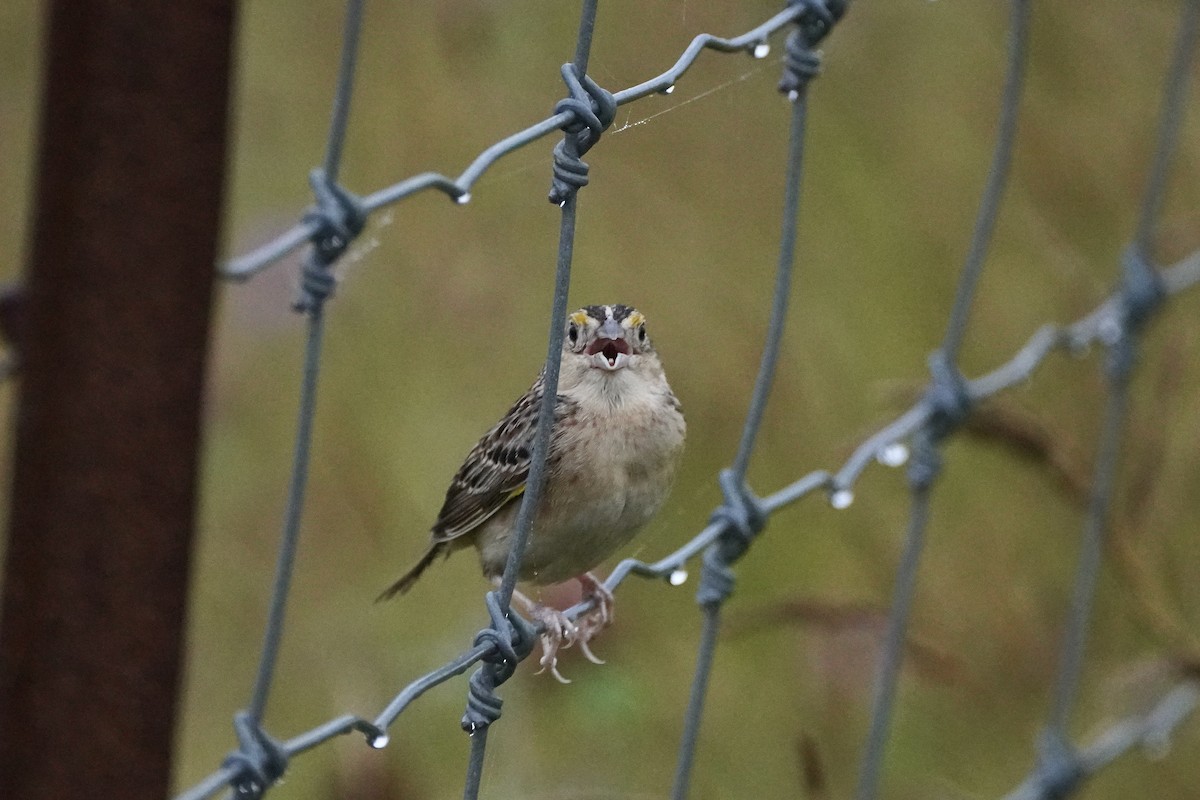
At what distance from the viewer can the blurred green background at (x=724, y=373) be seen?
13.9ft

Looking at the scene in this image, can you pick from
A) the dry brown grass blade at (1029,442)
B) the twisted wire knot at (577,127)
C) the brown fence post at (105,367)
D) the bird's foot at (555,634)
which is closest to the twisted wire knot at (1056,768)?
the dry brown grass blade at (1029,442)

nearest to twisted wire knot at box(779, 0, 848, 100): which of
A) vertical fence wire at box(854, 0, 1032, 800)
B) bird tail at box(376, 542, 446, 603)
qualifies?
vertical fence wire at box(854, 0, 1032, 800)

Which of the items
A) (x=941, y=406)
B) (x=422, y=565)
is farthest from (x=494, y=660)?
(x=422, y=565)

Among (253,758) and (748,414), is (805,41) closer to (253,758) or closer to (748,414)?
(748,414)

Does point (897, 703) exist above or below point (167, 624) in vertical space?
above

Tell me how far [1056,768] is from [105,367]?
2.30 m

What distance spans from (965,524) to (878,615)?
147 cm

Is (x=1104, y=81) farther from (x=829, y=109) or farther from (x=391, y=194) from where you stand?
(x=391, y=194)

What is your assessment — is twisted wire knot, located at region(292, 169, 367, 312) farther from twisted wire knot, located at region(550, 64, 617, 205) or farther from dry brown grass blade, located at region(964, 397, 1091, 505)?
dry brown grass blade, located at region(964, 397, 1091, 505)

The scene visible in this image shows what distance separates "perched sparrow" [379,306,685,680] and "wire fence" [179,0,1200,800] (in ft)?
1.38

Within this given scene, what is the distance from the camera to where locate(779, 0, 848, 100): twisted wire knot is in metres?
2.36

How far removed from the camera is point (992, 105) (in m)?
5.46

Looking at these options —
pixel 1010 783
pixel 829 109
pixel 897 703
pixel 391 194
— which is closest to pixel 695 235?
pixel 829 109

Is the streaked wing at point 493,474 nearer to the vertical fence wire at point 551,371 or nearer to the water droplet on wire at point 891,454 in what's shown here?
the water droplet on wire at point 891,454
